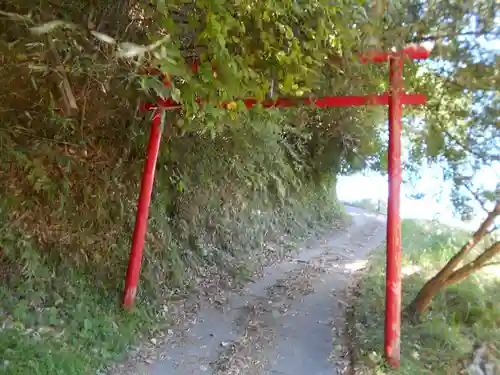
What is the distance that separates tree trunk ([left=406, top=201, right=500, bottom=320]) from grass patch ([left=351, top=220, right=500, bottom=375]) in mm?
180

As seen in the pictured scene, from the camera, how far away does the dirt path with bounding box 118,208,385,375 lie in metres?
5.32

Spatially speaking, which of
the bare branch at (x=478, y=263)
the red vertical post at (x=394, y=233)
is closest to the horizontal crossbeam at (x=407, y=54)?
the red vertical post at (x=394, y=233)

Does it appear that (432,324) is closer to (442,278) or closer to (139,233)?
(442,278)

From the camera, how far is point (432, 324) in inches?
242

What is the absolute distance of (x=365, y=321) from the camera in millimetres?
6457

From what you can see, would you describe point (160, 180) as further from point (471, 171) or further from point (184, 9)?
point (471, 171)

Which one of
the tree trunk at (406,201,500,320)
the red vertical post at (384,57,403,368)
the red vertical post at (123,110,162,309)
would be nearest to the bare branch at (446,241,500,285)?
the tree trunk at (406,201,500,320)

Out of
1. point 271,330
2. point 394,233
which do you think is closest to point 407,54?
point 394,233

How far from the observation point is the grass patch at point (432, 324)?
5.50 meters

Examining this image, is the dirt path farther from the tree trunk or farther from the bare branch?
the bare branch

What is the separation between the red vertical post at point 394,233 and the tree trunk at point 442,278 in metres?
1.33

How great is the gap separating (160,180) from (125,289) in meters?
2.33

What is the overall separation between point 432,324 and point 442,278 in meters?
0.66

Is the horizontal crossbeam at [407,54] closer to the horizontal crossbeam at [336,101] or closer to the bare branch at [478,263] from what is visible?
the horizontal crossbeam at [336,101]
